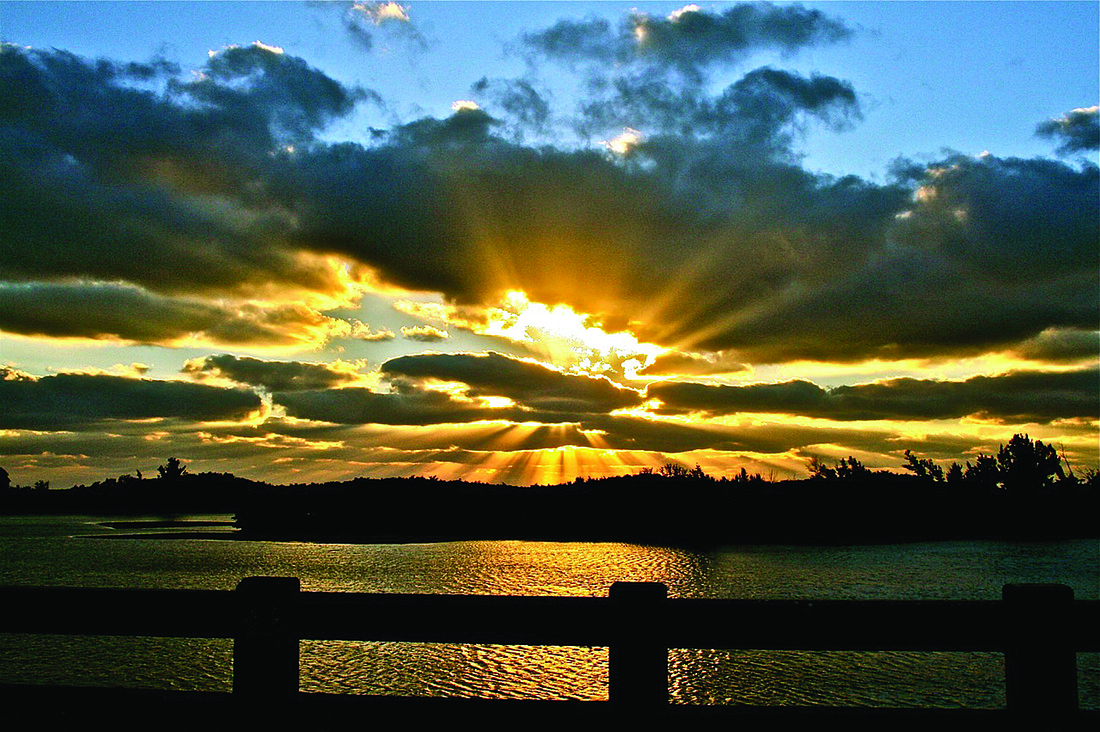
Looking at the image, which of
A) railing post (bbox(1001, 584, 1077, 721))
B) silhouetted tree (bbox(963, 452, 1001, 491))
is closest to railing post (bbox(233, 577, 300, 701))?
railing post (bbox(1001, 584, 1077, 721))

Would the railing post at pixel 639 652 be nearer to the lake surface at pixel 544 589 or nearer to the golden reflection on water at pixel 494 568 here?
the lake surface at pixel 544 589


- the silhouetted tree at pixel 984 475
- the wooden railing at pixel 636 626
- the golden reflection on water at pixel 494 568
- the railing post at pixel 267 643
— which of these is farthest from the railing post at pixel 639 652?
the silhouetted tree at pixel 984 475

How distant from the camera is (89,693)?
14.7 ft

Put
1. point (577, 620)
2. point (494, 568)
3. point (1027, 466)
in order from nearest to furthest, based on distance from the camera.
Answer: point (577, 620) < point (494, 568) < point (1027, 466)

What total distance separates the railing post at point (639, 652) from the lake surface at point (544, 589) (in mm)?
7337

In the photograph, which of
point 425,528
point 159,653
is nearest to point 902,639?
point 159,653

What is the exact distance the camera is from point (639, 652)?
4.08 metres

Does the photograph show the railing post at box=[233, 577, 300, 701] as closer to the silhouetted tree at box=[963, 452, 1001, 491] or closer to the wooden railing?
the wooden railing

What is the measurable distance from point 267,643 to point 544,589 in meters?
36.4

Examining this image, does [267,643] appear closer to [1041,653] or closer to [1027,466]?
[1041,653]

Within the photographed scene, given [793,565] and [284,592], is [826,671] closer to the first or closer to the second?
[284,592]

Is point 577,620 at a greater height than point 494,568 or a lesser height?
greater

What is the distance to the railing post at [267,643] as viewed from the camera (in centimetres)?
422

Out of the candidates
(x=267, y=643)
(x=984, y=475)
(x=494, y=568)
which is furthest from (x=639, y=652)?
(x=984, y=475)
